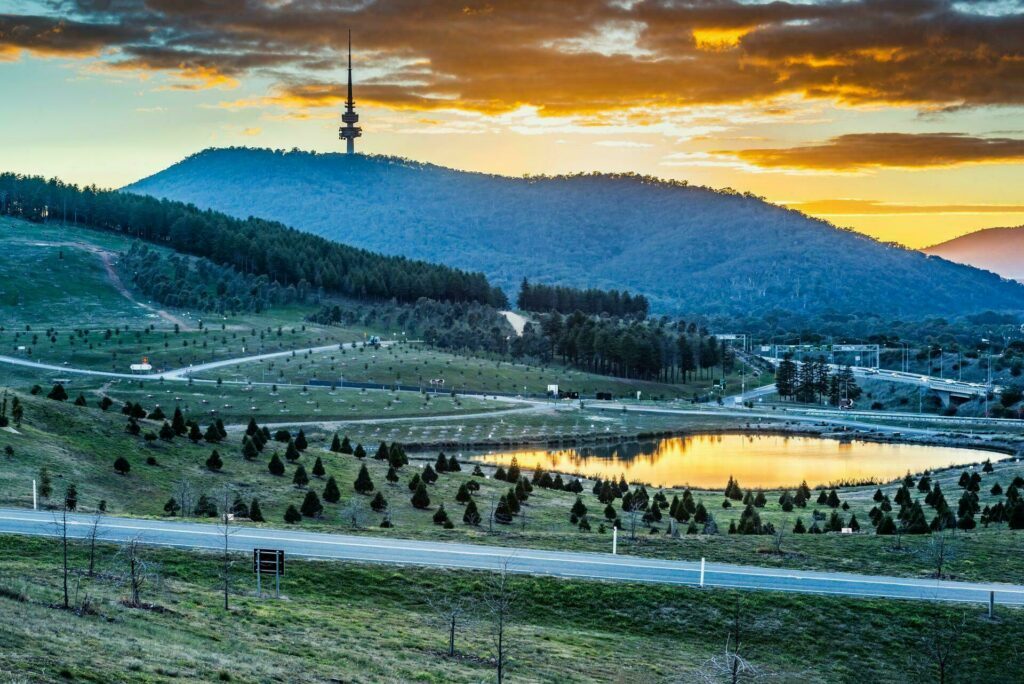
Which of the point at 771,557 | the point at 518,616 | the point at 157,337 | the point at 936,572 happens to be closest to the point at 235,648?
the point at 518,616

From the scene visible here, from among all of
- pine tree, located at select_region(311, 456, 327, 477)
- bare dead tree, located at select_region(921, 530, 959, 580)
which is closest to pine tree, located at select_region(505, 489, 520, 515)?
pine tree, located at select_region(311, 456, 327, 477)

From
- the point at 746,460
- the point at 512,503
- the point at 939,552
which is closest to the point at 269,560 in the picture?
the point at 512,503

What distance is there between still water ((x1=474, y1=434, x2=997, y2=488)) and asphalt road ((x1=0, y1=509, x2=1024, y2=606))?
4945 centimetres

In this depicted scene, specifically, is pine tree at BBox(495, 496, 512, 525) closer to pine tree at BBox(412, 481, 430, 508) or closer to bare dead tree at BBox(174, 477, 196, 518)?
pine tree at BBox(412, 481, 430, 508)

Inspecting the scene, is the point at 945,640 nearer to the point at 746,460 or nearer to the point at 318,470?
the point at 318,470

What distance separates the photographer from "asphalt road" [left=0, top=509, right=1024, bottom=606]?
126 feet

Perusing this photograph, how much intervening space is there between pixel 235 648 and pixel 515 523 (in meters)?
29.7

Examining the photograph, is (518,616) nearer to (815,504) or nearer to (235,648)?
(235,648)

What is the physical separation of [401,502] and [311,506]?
301 inches

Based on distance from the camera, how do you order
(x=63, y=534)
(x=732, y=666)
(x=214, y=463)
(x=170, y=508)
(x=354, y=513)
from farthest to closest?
(x=214, y=463) → (x=354, y=513) → (x=170, y=508) → (x=63, y=534) → (x=732, y=666)

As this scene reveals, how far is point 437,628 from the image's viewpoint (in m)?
33.0

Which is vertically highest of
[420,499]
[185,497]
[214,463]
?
[214,463]

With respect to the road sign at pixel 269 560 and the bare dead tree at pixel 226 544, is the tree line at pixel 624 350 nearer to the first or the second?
the bare dead tree at pixel 226 544

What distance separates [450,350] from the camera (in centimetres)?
17325
